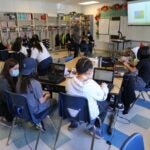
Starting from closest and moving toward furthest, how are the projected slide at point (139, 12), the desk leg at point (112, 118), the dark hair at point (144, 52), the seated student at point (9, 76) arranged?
the seated student at point (9, 76) < the desk leg at point (112, 118) < the dark hair at point (144, 52) < the projected slide at point (139, 12)

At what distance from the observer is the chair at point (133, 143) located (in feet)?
3.01

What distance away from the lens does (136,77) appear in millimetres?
2805

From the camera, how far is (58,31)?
913 centimetres

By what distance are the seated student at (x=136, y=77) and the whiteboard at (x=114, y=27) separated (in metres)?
6.00

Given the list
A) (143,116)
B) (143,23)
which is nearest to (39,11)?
(143,23)

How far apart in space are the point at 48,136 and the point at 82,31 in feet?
26.7

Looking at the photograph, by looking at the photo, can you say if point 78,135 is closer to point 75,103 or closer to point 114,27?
point 75,103

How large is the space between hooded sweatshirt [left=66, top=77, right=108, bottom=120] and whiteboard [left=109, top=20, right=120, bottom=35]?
23.7 ft

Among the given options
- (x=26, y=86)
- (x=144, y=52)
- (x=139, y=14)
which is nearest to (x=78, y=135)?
(x=26, y=86)

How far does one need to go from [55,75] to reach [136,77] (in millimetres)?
1310

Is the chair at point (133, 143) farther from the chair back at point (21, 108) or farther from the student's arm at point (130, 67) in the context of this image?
the student's arm at point (130, 67)

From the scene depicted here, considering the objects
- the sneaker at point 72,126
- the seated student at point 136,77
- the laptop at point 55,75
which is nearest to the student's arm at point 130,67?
the seated student at point 136,77

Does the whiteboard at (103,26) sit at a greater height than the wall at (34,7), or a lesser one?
lesser

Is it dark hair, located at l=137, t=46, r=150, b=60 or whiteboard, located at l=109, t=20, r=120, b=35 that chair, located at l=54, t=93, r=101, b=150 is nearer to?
dark hair, located at l=137, t=46, r=150, b=60
